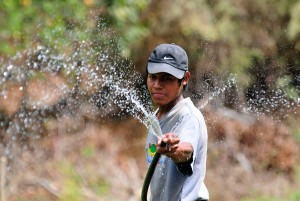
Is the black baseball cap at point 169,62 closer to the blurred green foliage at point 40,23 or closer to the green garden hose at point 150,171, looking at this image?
the green garden hose at point 150,171

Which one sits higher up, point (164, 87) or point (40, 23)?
point (40, 23)

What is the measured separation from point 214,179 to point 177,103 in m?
3.30

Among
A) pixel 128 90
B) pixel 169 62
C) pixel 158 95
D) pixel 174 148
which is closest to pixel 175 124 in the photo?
pixel 158 95

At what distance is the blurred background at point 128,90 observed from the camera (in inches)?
223

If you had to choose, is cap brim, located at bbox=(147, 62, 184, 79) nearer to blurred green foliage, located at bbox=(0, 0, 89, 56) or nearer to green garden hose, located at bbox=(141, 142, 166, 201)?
green garden hose, located at bbox=(141, 142, 166, 201)

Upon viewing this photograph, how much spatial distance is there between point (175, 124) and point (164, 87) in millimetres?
146

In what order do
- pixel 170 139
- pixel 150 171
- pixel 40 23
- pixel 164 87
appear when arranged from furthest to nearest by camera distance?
pixel 40 23 < pixel 164 87 < pixel 150 171 < pixel 170 139

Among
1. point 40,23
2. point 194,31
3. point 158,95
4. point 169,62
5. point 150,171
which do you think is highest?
point 194,31

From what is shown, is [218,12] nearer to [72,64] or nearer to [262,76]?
[262,76]

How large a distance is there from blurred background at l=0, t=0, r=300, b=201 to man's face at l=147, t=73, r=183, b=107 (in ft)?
9.62

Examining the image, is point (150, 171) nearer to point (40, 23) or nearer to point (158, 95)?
point (158, 95)

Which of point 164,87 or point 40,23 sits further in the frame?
point 40,23

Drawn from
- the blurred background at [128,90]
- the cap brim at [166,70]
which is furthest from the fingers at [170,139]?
the blurred background at [128,90]

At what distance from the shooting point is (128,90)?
251 inches
